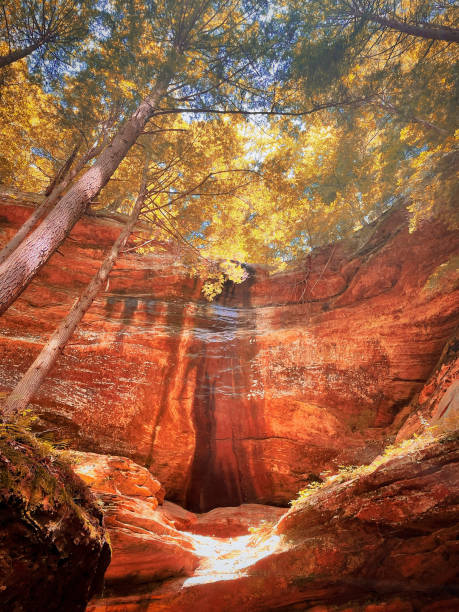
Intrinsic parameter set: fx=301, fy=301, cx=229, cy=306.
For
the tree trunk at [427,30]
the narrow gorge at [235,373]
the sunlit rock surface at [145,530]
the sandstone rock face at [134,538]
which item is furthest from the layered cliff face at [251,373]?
the tree trunk at [427,30]

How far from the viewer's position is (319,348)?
11148 mm

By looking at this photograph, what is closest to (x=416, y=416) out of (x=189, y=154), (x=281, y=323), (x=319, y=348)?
(x=319, y=348)

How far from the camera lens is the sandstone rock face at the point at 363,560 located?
3656mm

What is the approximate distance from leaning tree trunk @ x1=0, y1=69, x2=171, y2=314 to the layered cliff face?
20.1ft

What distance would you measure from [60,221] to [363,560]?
7167 millimetres

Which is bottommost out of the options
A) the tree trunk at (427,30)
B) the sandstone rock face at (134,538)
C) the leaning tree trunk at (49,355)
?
the sandstone rock face at (134,538)

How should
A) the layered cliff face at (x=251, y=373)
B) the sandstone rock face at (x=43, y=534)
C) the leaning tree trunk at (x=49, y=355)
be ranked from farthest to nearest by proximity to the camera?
the layered cliff face at (x=251, y=373)
the leaning tree trunk at (x=49, y=355)
the sandstone rock face at (x=43, y=534)

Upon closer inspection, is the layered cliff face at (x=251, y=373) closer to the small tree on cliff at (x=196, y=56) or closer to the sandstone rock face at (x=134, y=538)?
the sandstone rock face at (x=134, y=538)

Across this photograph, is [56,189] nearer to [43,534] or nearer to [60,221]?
[60,221]

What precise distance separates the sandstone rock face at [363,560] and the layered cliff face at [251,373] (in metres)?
5.99

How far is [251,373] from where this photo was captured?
36.7 ft

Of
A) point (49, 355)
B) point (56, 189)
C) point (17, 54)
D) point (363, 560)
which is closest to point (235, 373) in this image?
point (49, 355)

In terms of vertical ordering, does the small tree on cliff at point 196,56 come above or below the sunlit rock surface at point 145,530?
above

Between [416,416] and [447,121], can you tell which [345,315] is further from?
[447,121]
